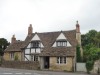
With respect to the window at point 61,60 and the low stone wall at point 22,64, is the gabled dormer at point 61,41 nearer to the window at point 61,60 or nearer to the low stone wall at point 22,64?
the window at point 61,60

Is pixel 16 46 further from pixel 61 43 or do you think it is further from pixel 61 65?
pixel 61 65

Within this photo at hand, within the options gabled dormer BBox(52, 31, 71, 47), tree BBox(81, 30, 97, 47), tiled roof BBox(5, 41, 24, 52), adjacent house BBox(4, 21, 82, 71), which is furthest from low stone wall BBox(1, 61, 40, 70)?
tree BBox(81, 30, 97, 47)

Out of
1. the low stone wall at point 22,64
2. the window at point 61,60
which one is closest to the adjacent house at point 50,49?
the window at point 61,60

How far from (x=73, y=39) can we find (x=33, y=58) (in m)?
10.5

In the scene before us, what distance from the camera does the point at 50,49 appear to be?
163ft

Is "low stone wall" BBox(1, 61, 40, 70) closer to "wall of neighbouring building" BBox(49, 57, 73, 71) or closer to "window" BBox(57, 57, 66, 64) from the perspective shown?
"wall of neighbouring building" BBox(49, 57, 73, 71)

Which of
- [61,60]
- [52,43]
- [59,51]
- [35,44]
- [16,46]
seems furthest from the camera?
[16,46]

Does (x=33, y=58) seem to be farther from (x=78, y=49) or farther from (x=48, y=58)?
(x=78, y=49)

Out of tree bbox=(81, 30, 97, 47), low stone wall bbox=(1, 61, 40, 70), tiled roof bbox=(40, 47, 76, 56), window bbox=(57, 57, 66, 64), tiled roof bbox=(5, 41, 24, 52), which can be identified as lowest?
low stone wall bbox=(1, 61, 40, 70)

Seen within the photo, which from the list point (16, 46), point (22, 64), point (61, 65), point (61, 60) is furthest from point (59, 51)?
point (16, 46)

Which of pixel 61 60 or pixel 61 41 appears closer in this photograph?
pixel 61 60

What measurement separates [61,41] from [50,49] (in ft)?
9.25

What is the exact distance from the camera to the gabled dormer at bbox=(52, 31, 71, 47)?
161 ft

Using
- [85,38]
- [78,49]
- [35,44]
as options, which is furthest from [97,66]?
[85,38]
